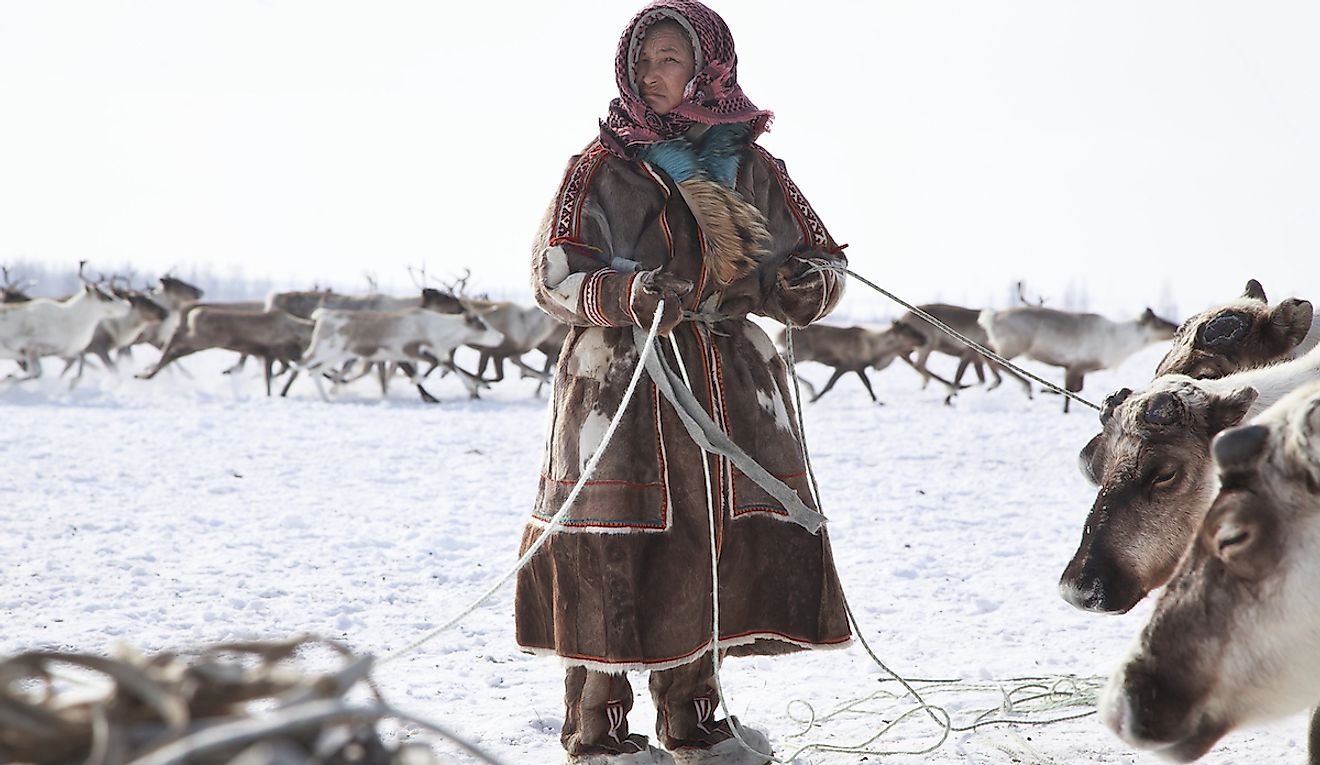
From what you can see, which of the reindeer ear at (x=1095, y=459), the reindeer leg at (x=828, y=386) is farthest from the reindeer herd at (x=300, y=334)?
the reindeer ear at (x=1095, y=459)

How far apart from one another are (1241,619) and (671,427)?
3.82ft

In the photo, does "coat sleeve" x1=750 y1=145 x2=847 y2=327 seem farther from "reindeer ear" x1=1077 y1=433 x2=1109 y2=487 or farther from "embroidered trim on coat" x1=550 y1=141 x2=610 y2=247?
"reindeer ear" x1=1077 y1=433 x2=1109 y2=487

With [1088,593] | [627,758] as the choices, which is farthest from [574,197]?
[1088,593]

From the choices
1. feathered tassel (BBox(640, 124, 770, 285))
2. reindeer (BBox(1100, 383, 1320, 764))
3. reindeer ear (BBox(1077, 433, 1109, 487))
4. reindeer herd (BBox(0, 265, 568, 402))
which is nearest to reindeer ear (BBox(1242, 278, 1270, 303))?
reindeer ear (BBox(1077, 433, 1109, 487))

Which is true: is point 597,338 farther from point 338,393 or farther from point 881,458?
point 338,393

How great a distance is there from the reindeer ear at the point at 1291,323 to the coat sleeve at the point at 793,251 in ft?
3.39

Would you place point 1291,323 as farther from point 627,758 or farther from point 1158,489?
point 627,758

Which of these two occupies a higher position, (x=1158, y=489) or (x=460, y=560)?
(x=1158, y=489)

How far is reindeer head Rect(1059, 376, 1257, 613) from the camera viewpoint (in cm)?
205

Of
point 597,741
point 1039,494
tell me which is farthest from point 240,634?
point 1039,494

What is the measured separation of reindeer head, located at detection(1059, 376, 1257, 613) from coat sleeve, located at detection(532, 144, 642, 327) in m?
0.99

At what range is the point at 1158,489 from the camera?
2.09 m

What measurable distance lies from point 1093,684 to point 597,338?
185cm

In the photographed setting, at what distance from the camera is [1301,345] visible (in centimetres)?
254
